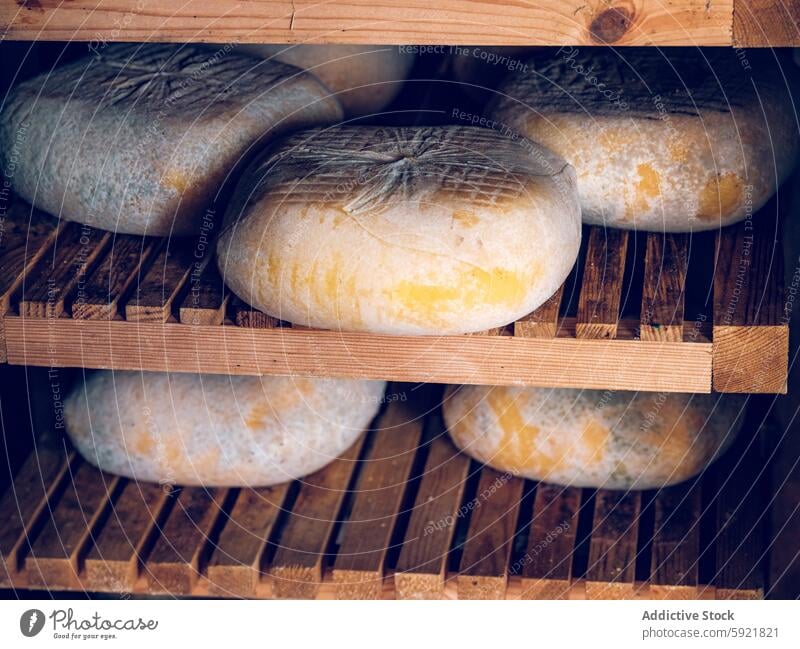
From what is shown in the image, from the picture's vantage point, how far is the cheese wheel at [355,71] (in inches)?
70.1

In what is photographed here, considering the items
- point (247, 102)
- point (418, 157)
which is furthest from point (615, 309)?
point (247, 102)

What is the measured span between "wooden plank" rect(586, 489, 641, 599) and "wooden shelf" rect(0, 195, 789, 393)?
12.2 inches

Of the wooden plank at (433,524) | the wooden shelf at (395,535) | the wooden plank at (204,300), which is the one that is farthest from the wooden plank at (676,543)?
the wooden plank at (204,300)

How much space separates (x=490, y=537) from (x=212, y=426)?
44cm

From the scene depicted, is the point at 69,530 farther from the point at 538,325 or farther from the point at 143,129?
the point at 538,325

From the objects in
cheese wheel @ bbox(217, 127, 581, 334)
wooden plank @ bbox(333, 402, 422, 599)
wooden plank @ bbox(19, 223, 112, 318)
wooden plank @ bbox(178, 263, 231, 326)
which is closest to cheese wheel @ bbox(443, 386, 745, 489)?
wooden plank @ bbox(333, 402, 422, 599)

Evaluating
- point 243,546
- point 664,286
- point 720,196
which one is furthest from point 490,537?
point 720,196

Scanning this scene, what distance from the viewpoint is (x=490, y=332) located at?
139 centimetres

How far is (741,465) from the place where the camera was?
1.75 m

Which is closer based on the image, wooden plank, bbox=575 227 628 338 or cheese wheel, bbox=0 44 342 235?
wooden plank, bbox=575 227 628 338

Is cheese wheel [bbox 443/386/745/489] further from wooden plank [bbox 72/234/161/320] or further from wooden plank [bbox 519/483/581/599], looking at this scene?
wooden plank [bbox 72/234/161/320]

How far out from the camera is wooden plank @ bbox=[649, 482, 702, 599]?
61.3 inches

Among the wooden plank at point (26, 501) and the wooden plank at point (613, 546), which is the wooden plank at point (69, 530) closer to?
the wooden plank at point (26, 501)

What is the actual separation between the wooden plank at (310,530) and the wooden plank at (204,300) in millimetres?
395
